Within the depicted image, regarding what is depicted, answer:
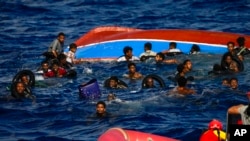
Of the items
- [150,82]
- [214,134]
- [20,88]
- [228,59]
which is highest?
[228,59]

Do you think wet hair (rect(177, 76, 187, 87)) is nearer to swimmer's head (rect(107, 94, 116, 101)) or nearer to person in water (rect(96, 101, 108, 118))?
swimmer's head (rect(107, 94, 116, 101))

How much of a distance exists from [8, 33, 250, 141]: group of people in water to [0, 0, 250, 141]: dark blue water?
10.3 inches

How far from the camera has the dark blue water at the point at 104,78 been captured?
16156 millimetres

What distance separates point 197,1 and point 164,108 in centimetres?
2000

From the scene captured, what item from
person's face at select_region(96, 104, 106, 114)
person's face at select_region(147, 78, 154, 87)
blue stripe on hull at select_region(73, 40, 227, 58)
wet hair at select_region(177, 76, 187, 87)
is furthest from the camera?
Result: blue stripe on hull at select_region(73, 40, 227, 58)

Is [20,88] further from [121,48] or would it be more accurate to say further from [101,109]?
[121,48]

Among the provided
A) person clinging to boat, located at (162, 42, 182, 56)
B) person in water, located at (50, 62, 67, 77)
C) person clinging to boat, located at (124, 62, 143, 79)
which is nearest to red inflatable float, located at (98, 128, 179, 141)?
person clinging to boat, located at (124, 62, 143, 79)

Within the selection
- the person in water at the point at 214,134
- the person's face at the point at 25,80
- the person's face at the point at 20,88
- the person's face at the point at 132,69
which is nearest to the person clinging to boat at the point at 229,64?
the person's face at the point at 132,69

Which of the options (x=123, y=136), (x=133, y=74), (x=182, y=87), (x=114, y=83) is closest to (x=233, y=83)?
(x=182, y=87)

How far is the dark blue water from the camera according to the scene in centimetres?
1616

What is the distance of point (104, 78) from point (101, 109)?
520 cm

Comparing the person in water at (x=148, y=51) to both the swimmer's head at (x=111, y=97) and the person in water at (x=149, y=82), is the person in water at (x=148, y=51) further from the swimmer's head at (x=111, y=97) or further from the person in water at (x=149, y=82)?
the swimmer's head at (x=111, y=97)

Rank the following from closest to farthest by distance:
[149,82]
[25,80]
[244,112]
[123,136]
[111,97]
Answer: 1. [244,112]
2. [123,136]
3. [111,97]
4. [149,82]
5. [25,80]

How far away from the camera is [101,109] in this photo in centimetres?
1619
